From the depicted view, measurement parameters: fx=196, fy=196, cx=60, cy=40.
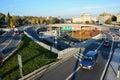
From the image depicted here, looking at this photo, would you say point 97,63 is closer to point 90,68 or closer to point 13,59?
point 90,68

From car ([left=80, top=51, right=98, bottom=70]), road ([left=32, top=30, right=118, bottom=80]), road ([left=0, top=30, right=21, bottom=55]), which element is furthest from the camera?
road ([left=0, top=30, right=21, bottom=55])

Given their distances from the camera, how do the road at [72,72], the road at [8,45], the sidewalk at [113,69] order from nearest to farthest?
the road at [72,72]
the sidewalk at [113,69]
the road at [8,45]

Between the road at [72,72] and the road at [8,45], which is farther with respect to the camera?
the road at [8,45]

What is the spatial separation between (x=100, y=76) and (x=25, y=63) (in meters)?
10.9

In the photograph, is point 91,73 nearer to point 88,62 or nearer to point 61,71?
point 88,62

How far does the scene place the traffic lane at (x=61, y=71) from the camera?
866 inches

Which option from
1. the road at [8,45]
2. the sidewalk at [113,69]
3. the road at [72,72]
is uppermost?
the road at [8,45]

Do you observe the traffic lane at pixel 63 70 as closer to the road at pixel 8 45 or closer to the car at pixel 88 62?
the car at pixel 88 62

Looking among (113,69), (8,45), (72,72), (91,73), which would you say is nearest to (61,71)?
(72,72)

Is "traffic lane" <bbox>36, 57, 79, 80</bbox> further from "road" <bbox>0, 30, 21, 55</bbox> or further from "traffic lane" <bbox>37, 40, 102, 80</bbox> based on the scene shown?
"road" <bbox>0, 30, 21, 55</bbox>

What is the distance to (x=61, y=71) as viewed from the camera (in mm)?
24312

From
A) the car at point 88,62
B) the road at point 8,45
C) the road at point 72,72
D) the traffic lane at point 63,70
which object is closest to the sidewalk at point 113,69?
the road at point 72,72

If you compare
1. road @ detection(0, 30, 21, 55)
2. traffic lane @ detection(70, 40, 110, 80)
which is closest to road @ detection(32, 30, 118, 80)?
traffic lane @ detection(70, 40, 110, 80)

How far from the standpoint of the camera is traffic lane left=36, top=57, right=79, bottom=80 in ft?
72.1
